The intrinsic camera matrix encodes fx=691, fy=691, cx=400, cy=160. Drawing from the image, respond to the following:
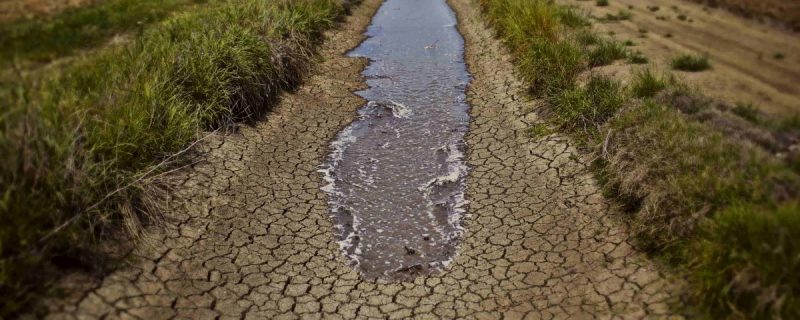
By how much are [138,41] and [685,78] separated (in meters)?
6.03

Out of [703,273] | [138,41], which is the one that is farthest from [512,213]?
[138,41]

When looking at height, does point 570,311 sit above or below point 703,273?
below

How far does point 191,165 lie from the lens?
241 inches

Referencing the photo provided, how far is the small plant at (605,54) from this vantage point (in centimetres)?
873

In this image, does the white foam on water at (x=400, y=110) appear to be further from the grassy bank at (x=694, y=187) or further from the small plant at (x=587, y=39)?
the small plant at (x=587, y=39)

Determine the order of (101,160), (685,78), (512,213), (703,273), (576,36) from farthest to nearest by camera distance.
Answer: (576,36), (685,78), (512,213), (101,160), (703,273)

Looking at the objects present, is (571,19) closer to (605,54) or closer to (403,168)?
(605,54)

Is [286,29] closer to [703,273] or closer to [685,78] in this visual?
[685,78]

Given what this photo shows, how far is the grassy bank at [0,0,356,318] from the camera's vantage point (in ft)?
13.1

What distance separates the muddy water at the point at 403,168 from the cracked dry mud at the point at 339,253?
155mm

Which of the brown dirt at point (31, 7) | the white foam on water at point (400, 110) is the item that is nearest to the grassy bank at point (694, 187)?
the white foam on water at point (400, 110)

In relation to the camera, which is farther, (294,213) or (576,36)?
(576,36)

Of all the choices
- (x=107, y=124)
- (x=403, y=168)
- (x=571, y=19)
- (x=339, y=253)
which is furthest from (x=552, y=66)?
(x=107, y=124)

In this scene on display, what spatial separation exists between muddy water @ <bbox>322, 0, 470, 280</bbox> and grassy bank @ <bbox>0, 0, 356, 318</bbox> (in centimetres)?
136
